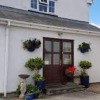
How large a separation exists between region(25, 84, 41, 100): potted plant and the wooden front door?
168cm

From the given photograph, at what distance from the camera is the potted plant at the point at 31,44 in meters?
11.9

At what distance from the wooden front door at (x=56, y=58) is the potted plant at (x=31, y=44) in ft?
2.43

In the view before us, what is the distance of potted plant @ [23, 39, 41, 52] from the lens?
39.0ft

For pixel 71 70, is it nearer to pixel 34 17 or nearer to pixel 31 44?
pixel 31 44

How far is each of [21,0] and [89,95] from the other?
703 centimetres

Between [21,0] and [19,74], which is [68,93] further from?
[21,0]

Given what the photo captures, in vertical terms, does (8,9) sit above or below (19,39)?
above

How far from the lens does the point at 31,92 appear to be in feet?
36.4

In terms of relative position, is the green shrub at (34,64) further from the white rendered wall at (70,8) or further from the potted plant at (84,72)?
the white rendered wall at (70,8)

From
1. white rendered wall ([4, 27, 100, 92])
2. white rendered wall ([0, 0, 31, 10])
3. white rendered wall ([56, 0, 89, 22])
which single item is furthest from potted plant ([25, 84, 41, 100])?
white rendered wall ([56, 0, 89, 22])

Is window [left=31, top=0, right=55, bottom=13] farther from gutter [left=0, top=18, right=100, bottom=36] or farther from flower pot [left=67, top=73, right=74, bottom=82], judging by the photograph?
flower pot [left=67, top=73, right=74, bottom=82]

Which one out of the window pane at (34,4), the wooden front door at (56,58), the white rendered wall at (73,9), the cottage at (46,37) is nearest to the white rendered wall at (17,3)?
the cottage at (46,37)

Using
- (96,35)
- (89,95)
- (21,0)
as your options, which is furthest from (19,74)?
(96,35)

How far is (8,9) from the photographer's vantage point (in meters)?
13.9
